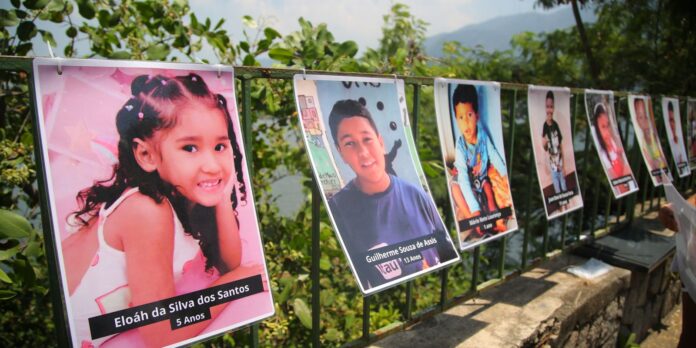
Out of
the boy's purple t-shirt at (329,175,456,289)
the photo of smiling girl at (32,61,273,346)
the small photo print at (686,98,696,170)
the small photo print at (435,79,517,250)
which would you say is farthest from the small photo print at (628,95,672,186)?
the photo of smiling girl at (32,61,273,346)

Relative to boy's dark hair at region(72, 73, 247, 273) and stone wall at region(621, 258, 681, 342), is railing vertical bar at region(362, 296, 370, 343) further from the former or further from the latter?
stone wall at region(621, 258, 681, 342)

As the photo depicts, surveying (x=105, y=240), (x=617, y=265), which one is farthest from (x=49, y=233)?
(x=617, y=265)

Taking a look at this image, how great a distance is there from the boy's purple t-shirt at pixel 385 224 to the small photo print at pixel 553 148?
102 centimetres

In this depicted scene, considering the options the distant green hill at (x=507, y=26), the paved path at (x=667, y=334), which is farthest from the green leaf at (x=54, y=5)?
the distant green hill at (x=507, y=26)

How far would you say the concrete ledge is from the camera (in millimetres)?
2055

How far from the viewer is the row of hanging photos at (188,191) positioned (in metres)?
1.00

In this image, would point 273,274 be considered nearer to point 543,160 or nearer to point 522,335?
point 522,335

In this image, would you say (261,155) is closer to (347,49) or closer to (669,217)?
(347,49)

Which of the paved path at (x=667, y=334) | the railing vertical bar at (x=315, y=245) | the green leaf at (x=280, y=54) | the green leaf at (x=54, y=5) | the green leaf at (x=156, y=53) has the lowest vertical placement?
the paved path at (x=667, y=334)

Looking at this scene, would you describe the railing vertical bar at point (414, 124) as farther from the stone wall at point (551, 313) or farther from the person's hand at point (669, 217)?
the person's hand at point (669, 217)

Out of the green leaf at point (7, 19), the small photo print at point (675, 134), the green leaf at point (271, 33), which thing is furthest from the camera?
the small photo print at point (675, 134)

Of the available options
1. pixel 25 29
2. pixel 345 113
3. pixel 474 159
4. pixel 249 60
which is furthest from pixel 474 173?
pixel 25 29

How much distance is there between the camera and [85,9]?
2309 mm

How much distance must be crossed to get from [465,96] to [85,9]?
1861 millimetres
